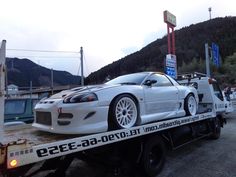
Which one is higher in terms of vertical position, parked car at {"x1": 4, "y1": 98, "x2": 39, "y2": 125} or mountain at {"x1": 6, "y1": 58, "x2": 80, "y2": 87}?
mountain at {"x1": 6, "y1": 58, "x2": 80, "y2": 87}

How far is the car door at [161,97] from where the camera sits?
537 centimetres

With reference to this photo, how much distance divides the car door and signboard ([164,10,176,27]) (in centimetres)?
760

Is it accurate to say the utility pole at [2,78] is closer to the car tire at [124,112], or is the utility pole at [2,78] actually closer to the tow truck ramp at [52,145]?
the tow truck ramp at [52,145]

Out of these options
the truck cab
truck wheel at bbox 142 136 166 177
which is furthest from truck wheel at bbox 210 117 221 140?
truck wheel at bbox 142 136 166 177

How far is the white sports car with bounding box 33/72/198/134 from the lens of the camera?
159 inches

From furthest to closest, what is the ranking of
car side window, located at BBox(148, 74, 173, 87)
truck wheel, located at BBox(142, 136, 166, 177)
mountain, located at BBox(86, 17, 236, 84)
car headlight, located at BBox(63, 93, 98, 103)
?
mountain, located at BBox(86, 17, 236, 84) < car side window, located at BBox(148, 74, 173, 87) < truck wheel, located at BBox(142, 136, 166, 177) < car headlight, located at BBox(63, 93, 98, 103)

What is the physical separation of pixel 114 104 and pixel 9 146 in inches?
73.8

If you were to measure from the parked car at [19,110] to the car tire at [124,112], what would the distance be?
474 centimetres

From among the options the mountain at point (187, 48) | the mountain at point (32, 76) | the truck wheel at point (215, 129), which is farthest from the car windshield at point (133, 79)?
the mountain at point (187, 48)

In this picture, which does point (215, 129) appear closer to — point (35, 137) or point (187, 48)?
point (35, 137)

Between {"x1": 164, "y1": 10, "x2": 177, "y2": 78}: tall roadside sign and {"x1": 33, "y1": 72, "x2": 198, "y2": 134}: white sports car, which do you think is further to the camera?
{"x1": 164, "y1": 10, "x2": 177, "y2": 78}: tall roadside sign

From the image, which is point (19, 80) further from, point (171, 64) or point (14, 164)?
point (14, 164)

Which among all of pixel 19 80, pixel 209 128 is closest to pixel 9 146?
pixel 209 128

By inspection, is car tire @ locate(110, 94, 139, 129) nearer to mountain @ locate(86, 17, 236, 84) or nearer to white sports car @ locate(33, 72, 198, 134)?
white sports car @ locate(33, 72, 198, 134)
